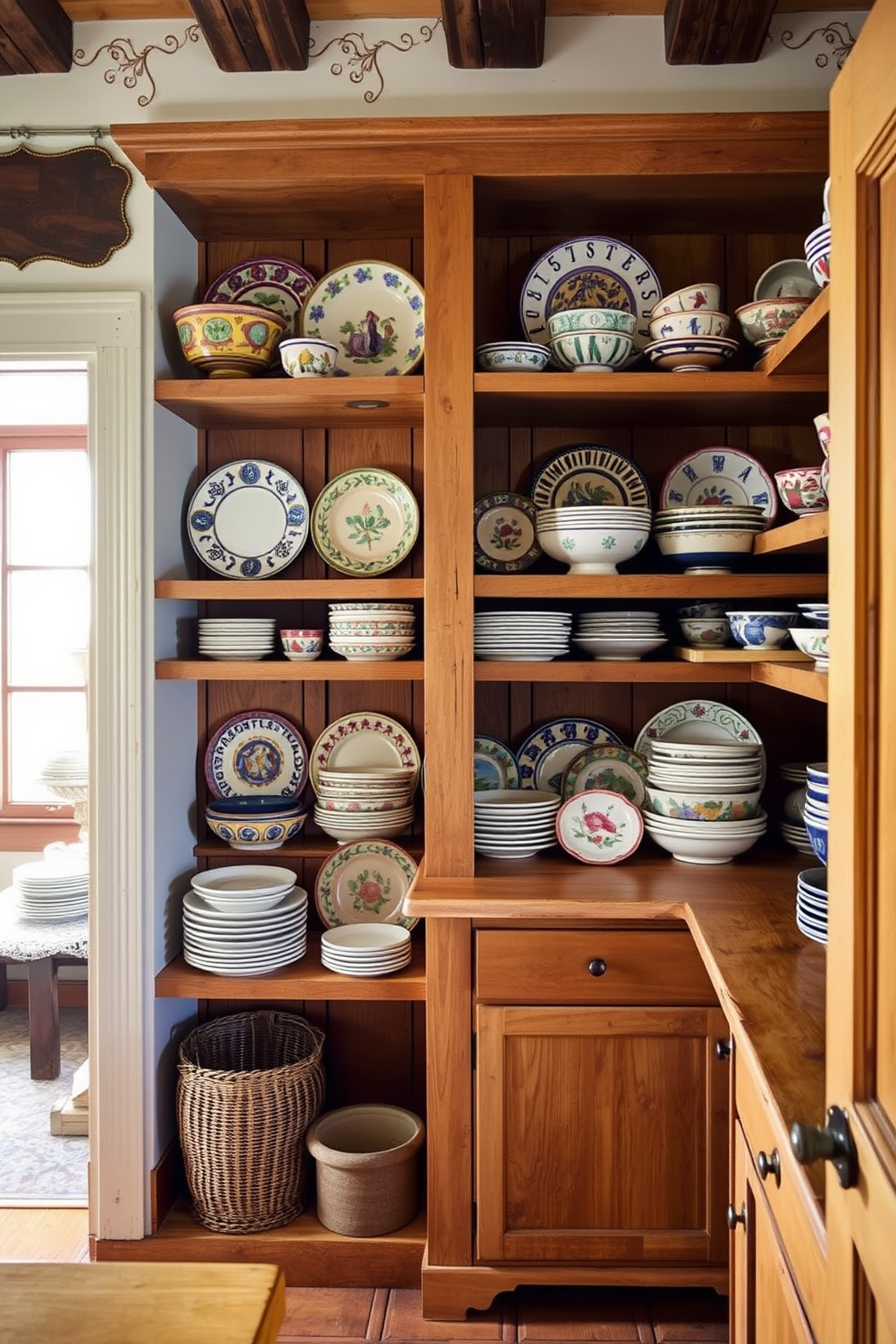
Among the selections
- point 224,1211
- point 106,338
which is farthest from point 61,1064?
point 106,338

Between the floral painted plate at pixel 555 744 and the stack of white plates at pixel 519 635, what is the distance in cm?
30

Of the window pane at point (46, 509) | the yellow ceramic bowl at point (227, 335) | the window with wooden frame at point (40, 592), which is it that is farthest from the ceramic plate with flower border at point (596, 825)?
the window pane at point (46, 509)

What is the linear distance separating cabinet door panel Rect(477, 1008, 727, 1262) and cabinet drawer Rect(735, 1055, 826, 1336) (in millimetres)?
680

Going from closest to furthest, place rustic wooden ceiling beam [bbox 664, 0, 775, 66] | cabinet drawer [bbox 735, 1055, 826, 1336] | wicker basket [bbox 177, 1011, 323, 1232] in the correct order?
1. cabinet drawer [bbox 735, 1055, 826, 1336]
2. rustic wooden ceiling beam [bbox 664, 0, 775, 66]
3. wicker basket [bbox 177, 1011, 323, 1232]

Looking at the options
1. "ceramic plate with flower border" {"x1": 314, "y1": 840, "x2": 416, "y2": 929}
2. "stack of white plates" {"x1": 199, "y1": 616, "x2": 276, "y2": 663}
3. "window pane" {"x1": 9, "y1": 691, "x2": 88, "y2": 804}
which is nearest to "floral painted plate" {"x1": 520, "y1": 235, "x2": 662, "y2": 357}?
"stack of white plates" {"x1": 199, "y1": 616, "x2": 276, "y2": 663}

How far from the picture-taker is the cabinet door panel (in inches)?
86.7

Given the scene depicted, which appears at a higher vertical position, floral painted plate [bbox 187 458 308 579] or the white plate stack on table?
floral painted plate [bbox 187 458 308 579]

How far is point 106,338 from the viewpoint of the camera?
2393 mm

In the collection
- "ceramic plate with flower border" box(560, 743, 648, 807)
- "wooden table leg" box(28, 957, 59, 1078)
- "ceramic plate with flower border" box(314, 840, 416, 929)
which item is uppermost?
"ceramic plate with flower border" box(560, 743, 648, 807)

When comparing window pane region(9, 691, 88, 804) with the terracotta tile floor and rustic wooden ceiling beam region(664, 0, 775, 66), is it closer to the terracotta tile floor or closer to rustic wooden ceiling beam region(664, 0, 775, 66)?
the terracotta tile floor

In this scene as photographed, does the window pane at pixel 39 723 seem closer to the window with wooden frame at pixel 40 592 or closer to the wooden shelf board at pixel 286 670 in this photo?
the window with wooden frame at pixel 40 592

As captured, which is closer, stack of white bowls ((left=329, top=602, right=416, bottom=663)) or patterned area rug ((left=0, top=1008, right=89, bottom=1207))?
stack of white bowls ((left=329, top=602, right=416, bottom=663))

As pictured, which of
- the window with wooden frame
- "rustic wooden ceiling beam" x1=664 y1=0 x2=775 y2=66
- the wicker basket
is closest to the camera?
"rustic wooden ceiling beam" x1=664 y1=0 x2=775 y2=66

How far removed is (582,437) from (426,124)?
0.79 meters
